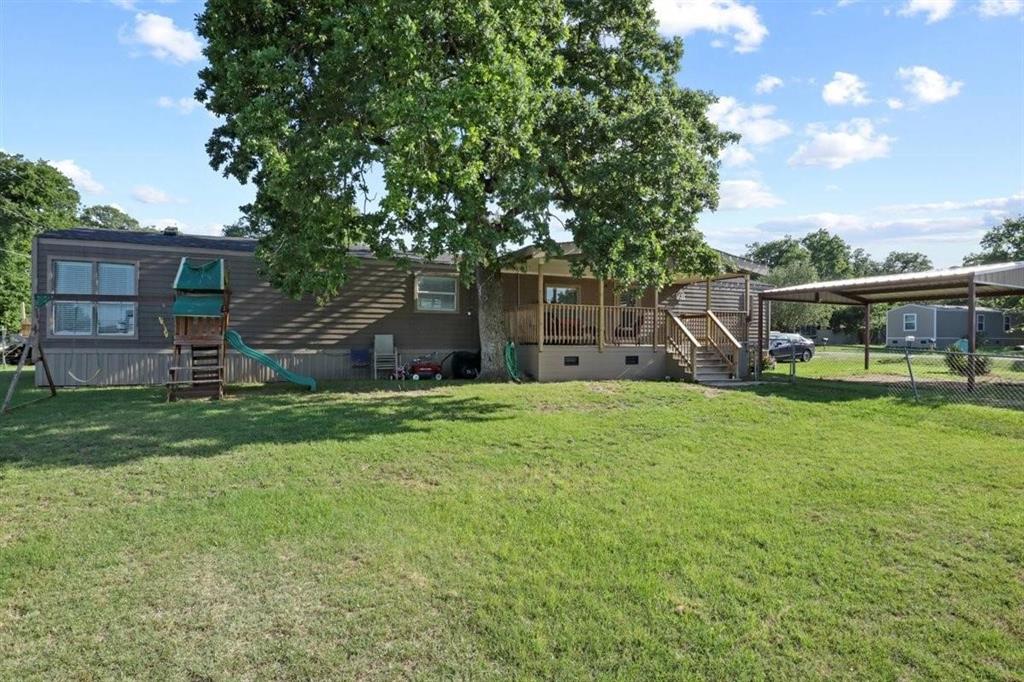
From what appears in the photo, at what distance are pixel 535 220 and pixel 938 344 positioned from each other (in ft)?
132

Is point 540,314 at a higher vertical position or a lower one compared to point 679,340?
higher

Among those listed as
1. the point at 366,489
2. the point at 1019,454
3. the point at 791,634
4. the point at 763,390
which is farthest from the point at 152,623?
the point at 763,390

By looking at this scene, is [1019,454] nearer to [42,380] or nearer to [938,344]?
[42,380]

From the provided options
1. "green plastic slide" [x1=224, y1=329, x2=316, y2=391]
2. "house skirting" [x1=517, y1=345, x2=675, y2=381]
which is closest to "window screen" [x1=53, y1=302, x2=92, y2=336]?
"green plastic slide" [x1=224, y1=329, x2=316, y2=391]

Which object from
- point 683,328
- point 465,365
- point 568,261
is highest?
point 568,261

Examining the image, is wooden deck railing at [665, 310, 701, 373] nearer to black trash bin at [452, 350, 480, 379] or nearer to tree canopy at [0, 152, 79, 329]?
black trash bin at [452, 350, 480, 379]

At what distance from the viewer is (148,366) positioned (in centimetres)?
1297

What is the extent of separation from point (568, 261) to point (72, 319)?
1056 cm

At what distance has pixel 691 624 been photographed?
11.1ft

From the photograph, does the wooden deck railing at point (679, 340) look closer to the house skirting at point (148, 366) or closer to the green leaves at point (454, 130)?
the green leaves at point (454, 130)

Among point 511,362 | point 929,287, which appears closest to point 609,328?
point 511,362

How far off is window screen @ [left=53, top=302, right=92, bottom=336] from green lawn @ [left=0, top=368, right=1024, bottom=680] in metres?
6.25

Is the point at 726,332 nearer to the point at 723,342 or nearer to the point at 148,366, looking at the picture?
the point at 723,342

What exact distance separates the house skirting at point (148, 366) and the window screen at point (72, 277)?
1253 millimetres
